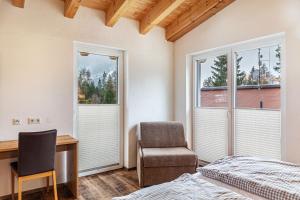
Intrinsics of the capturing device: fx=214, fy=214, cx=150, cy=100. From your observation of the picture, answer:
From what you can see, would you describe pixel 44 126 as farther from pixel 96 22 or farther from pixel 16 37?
pixel 96 22

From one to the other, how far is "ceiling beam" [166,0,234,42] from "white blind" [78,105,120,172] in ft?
5.80

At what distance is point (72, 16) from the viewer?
3197 mm

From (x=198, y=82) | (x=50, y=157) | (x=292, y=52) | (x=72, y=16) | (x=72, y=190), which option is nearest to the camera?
(x=50, y=157)

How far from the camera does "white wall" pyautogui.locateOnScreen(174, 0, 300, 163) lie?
262 centimetres

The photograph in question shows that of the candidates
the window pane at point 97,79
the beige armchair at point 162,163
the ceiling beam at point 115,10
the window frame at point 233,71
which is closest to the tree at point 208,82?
the window frame at point 233,71

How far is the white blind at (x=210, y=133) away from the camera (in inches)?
142

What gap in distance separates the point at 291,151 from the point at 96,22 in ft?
10.9

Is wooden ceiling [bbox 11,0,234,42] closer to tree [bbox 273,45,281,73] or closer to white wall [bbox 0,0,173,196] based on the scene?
white wall [bbox 0,0,173,196]

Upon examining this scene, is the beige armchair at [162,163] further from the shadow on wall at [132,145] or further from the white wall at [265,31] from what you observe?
the white wall at [265,31]

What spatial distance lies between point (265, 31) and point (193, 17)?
1164mm

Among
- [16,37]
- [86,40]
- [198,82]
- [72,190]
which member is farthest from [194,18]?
[72,190]

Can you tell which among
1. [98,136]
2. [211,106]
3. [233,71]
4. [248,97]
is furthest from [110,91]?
[248,97]

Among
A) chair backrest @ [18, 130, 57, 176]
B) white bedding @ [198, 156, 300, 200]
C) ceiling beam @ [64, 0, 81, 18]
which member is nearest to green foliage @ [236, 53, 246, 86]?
white bedding @ [198, 156, 300, 200]

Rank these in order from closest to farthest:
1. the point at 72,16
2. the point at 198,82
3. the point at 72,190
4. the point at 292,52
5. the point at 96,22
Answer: the point at 292,52 < the point at 72,190 < the point at 72,16 < the point at 96,22 < the point at 198,82
